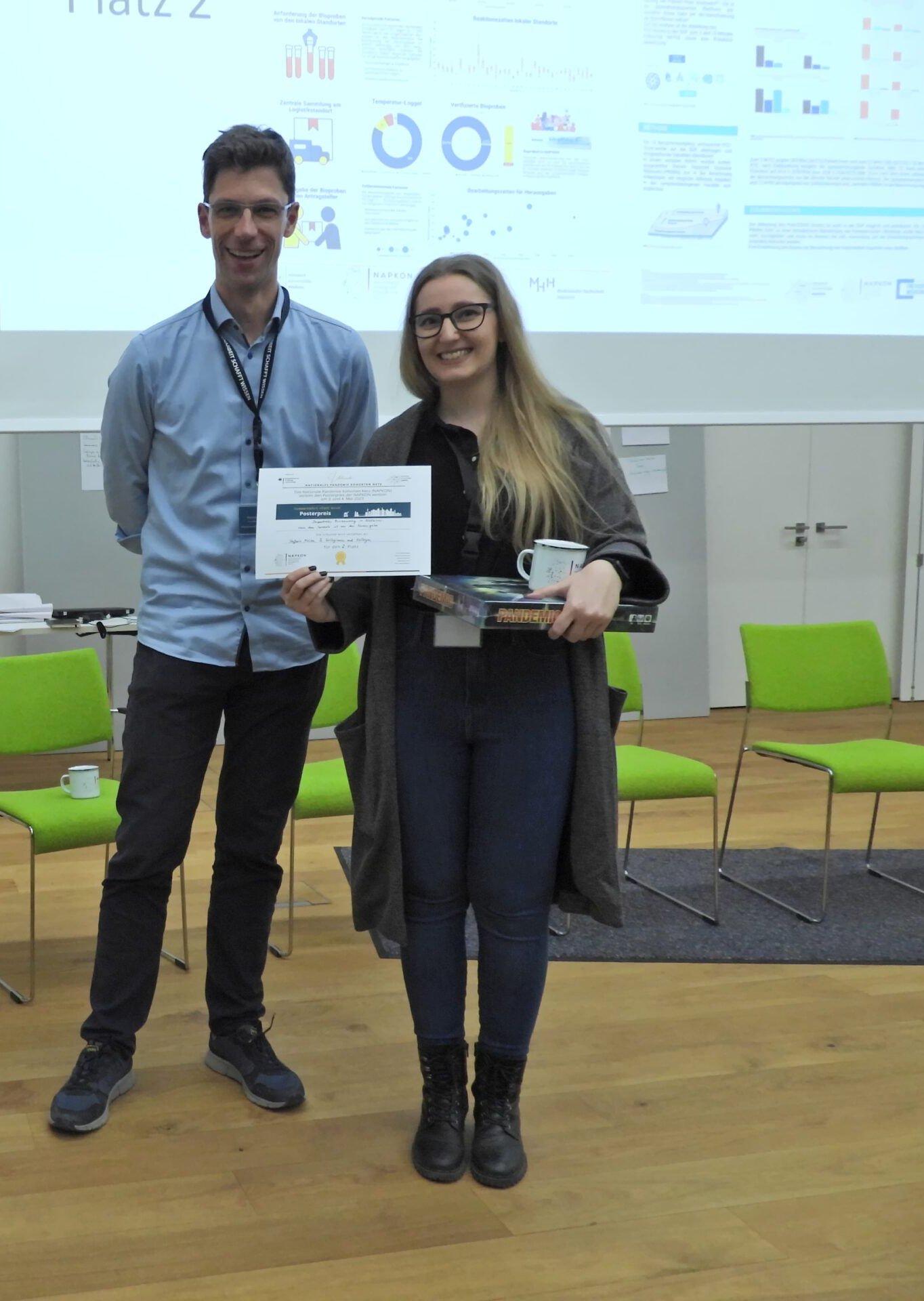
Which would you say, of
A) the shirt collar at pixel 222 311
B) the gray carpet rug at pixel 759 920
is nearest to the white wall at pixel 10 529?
Answer: the gray carpet rug at pixel 759 920

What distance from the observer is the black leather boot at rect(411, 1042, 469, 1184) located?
2229 millimetres

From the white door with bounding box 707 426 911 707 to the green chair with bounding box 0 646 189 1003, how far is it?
4.05m

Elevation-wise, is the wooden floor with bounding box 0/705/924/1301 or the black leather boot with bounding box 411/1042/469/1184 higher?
the black leather boot with bounding box 411/1042/469/1184

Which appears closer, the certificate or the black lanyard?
the certificate

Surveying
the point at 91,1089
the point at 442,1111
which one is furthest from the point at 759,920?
the point at 91,1089

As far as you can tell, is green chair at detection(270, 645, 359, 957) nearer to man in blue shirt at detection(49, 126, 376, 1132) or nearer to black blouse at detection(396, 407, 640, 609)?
man in blue shirt at detection(49, 126, 376, 1132)

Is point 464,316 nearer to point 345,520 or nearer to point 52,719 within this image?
point 345,520

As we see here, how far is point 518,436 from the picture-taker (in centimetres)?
211

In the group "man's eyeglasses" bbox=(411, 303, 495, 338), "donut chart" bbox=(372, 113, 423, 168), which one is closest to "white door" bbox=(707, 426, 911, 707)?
"donut chart" bbox=(372, 113, 423, 168)

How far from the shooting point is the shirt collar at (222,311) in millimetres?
2314

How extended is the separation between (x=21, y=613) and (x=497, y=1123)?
241cm

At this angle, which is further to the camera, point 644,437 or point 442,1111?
point 644,437

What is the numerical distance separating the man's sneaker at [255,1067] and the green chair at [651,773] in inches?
48.5

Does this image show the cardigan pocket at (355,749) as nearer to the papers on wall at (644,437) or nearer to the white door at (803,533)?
the papers on wall at (644,437)
